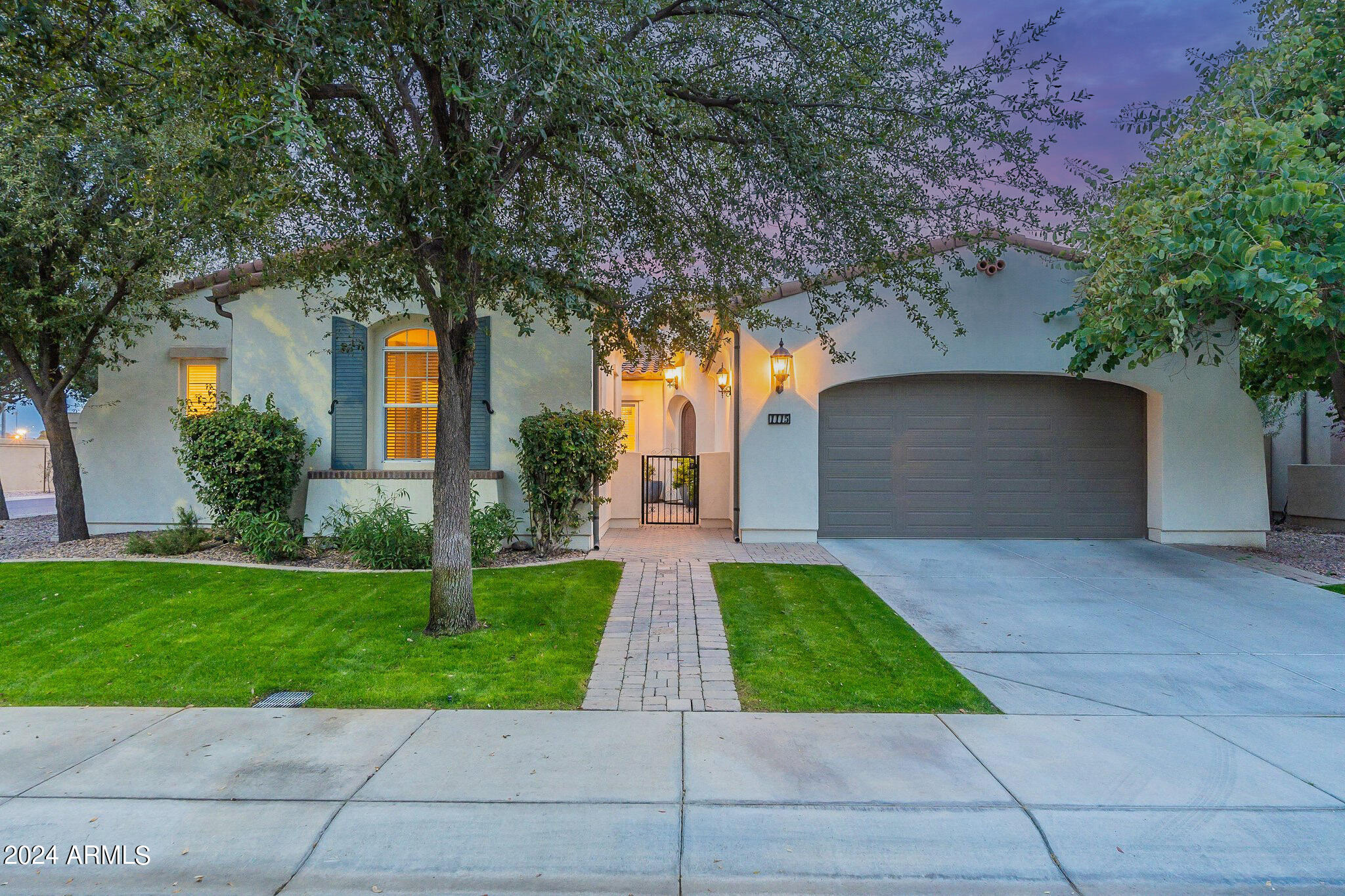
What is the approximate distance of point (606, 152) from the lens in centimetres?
507

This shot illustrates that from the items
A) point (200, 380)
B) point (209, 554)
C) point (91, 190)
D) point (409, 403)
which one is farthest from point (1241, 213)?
point (200, 380)

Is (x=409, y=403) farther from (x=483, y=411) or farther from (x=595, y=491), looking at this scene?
(x=595, y=491)

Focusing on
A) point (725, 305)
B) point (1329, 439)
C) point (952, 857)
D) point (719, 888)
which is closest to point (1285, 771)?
point (952, 857)

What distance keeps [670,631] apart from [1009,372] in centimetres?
736

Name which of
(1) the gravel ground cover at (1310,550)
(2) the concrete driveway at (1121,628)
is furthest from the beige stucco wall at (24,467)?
(1) the gravel ground cover at (1310,550)

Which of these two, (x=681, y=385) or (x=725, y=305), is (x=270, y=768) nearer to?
(x=725, y=305)

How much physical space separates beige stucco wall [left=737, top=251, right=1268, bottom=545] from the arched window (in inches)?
180

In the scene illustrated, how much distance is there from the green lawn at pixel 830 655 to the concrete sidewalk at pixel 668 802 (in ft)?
0.82

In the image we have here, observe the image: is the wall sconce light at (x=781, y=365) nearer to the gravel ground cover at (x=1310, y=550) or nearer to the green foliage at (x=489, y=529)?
the green foliage at (x=489, y=529)

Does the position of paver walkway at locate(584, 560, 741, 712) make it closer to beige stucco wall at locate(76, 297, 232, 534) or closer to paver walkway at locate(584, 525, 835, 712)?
paver walkway at locate(584, 525, 835, 712)

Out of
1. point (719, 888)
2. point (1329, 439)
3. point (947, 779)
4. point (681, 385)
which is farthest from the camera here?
point (681, 385)

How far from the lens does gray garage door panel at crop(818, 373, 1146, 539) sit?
1039 centimetres

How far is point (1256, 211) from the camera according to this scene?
5.61 meters

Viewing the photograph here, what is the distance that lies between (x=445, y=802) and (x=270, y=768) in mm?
1054
